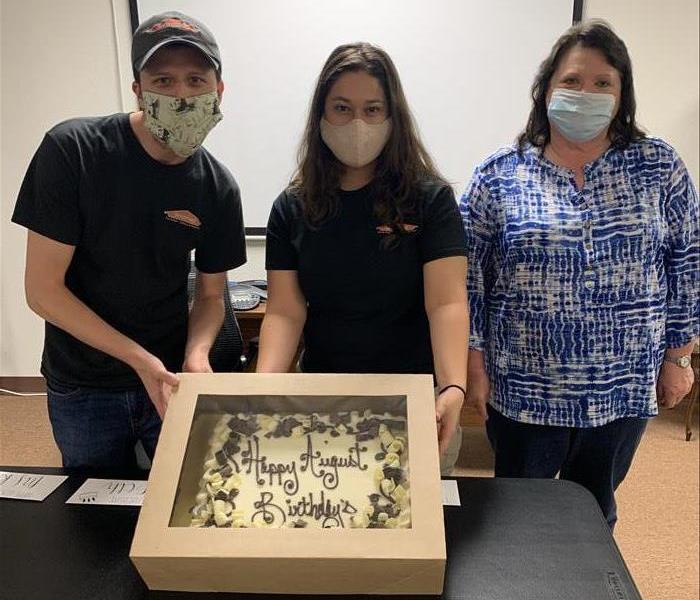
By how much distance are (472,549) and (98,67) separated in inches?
97.5

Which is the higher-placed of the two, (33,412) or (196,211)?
(196,211)

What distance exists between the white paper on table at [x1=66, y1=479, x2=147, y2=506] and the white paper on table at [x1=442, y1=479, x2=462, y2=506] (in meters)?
0.51

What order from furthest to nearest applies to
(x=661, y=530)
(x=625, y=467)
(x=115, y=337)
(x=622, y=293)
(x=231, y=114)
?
(x=231, y=114) < (x=661, y=530) < (x=625, y=467) < (x=622, y=293) < (x=115, y=337)

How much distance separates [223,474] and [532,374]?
701 mm

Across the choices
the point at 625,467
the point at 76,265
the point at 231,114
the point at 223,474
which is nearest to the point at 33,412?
the point at 231,114

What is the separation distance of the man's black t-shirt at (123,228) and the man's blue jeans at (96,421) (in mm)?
25

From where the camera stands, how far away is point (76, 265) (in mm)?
1062

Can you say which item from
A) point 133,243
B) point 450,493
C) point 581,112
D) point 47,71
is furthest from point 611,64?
point 47,71

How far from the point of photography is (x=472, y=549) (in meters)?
0.86

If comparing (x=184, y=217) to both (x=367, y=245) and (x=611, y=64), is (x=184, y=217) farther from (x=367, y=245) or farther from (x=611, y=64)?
(x=611, y=64)

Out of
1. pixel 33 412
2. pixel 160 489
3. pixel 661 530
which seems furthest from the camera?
pixel 33 412

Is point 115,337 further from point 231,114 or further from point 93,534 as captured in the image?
point 231,114

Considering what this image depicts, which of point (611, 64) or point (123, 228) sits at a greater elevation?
point (611, 64)

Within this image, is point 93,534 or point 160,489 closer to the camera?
A: point 160,489
